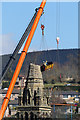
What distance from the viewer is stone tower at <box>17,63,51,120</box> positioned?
9862cm

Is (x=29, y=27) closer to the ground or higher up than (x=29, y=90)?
higher up

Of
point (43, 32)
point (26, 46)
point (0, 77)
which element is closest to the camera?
point (0, 77)

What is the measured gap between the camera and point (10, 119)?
10631 cm

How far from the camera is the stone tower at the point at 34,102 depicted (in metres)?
98.6

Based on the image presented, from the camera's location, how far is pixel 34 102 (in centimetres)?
10006

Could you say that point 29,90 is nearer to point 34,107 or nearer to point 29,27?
point 34,107

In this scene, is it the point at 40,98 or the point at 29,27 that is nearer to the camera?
the point at 29,27

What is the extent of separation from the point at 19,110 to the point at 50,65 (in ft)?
71.2

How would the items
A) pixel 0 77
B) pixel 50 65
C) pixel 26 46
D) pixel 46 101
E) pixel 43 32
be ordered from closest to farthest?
pixel 0 77 < pixel 26 46 < pixel 46 101 < pixel 43 32 < pixel 50 65

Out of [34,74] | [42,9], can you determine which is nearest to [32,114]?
[34,74]

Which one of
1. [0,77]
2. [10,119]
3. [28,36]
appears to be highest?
→ [28,36]

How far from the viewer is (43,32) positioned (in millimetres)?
106000

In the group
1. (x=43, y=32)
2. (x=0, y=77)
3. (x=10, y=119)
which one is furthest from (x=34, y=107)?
(x=0, y=77)

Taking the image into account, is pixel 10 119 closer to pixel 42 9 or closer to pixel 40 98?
pixel 40 98
